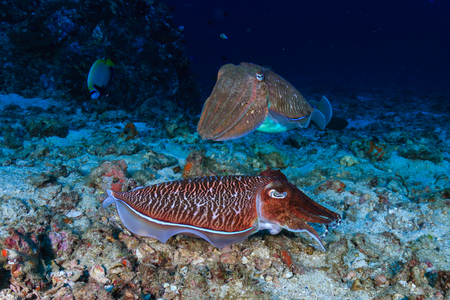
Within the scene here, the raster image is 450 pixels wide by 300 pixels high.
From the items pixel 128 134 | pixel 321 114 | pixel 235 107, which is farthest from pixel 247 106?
pixel 128 134

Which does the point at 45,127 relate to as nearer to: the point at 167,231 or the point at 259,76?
the point at 167,231

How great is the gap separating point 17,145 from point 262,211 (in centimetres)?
525

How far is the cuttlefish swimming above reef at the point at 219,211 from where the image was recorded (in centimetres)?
190

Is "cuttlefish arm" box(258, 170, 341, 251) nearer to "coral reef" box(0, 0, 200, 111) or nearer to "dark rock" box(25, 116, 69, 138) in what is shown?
"dark rock" box(25, 116, 69, 138)

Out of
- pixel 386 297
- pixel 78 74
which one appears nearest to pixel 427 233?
pixel 386 297

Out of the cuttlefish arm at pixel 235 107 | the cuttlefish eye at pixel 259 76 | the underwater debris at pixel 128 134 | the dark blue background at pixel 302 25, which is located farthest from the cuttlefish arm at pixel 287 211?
the dark blue background at pixel 302 25

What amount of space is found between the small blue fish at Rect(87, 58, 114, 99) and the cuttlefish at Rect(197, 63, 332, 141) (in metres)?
3.22

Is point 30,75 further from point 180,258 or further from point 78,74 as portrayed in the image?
point 180,258

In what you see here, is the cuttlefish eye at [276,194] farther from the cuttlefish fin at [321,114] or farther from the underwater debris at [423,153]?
the underwater debris at [423,153]

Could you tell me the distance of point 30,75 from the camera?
9.35 meters

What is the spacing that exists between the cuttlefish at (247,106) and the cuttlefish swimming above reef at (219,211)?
0.52 metres

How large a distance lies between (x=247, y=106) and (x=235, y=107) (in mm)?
114

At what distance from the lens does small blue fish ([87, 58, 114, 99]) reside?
4.45 meters

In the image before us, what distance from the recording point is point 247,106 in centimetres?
217
